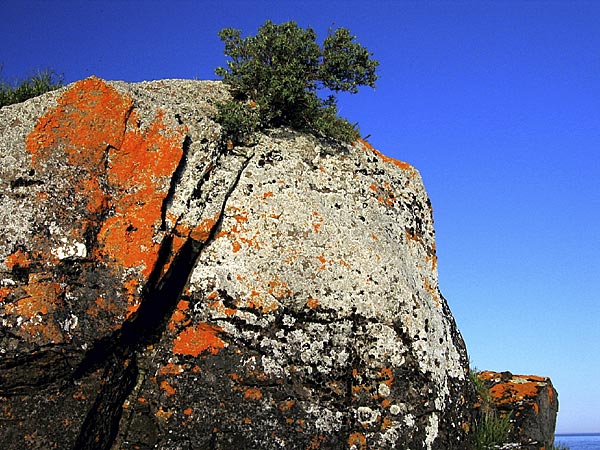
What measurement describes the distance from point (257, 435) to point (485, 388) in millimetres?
4940

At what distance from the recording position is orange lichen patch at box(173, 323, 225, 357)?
24.1ft

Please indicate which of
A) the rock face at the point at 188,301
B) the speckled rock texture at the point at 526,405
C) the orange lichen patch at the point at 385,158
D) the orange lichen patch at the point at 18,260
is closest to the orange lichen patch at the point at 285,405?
the rock face at the point at 188,301

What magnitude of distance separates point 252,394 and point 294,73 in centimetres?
470

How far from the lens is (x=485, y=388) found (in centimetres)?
1076

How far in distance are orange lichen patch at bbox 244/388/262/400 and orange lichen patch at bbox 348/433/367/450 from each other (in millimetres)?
1145

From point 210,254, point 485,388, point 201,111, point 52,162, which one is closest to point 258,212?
point 210,254

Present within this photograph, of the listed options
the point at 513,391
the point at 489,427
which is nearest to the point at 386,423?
the point at 489,427

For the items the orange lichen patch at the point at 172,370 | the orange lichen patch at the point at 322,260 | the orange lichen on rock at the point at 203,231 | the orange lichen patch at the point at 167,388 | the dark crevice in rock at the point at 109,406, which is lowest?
the dark crevice in rock at the point at 109,406

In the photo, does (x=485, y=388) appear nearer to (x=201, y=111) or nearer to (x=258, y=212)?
(x=258, y=212)

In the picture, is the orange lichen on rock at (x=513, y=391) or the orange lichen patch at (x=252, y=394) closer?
the orange lichen patch at (x=252, y=394)

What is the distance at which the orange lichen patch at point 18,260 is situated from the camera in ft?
23.1

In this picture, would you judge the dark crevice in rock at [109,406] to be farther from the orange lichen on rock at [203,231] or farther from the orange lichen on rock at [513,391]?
the orange lichen on rock at [513,391]

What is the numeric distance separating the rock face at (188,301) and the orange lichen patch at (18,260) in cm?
2

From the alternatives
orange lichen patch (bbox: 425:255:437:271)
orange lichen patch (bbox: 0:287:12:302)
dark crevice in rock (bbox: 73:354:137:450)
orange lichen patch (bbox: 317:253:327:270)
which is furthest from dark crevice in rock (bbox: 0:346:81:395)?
orange lichen patch (bbox: 425:255:437:271)
